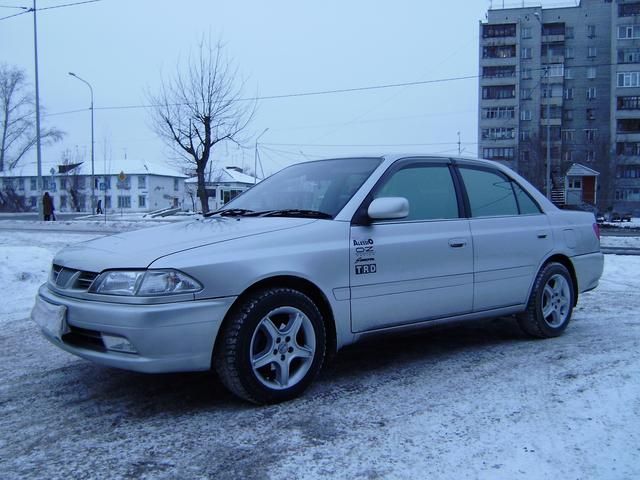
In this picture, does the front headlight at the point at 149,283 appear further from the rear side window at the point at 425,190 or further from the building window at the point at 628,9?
the building window at the point at 628,9

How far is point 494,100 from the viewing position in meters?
62.1

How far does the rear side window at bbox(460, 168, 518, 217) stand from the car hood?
5.13 feet

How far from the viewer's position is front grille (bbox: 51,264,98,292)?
10.8 feet

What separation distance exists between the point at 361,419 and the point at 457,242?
1661 mm

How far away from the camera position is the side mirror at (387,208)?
145 inches

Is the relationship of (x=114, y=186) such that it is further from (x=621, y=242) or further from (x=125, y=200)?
(x=621, y=242)

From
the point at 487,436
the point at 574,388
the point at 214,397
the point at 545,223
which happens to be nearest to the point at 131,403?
the point at 214,397

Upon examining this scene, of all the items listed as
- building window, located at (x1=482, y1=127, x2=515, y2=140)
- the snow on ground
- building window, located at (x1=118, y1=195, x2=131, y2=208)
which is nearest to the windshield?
the snow on ground

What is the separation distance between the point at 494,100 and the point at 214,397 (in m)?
63.7

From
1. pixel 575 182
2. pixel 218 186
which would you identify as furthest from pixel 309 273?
pixel 218 186

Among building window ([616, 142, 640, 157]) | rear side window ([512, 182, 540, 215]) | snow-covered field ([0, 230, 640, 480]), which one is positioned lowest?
snow-covered field ([0, 230, 640, 480])

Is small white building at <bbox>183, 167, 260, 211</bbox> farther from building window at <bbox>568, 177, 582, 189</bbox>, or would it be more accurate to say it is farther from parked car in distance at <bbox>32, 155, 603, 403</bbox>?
parked car in distance at <bbox>32, 155, 603, 403</bbox>

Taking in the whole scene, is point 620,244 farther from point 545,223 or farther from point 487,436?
point 487,436

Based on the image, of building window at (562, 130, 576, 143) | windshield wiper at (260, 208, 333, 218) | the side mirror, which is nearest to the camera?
the side mirror
